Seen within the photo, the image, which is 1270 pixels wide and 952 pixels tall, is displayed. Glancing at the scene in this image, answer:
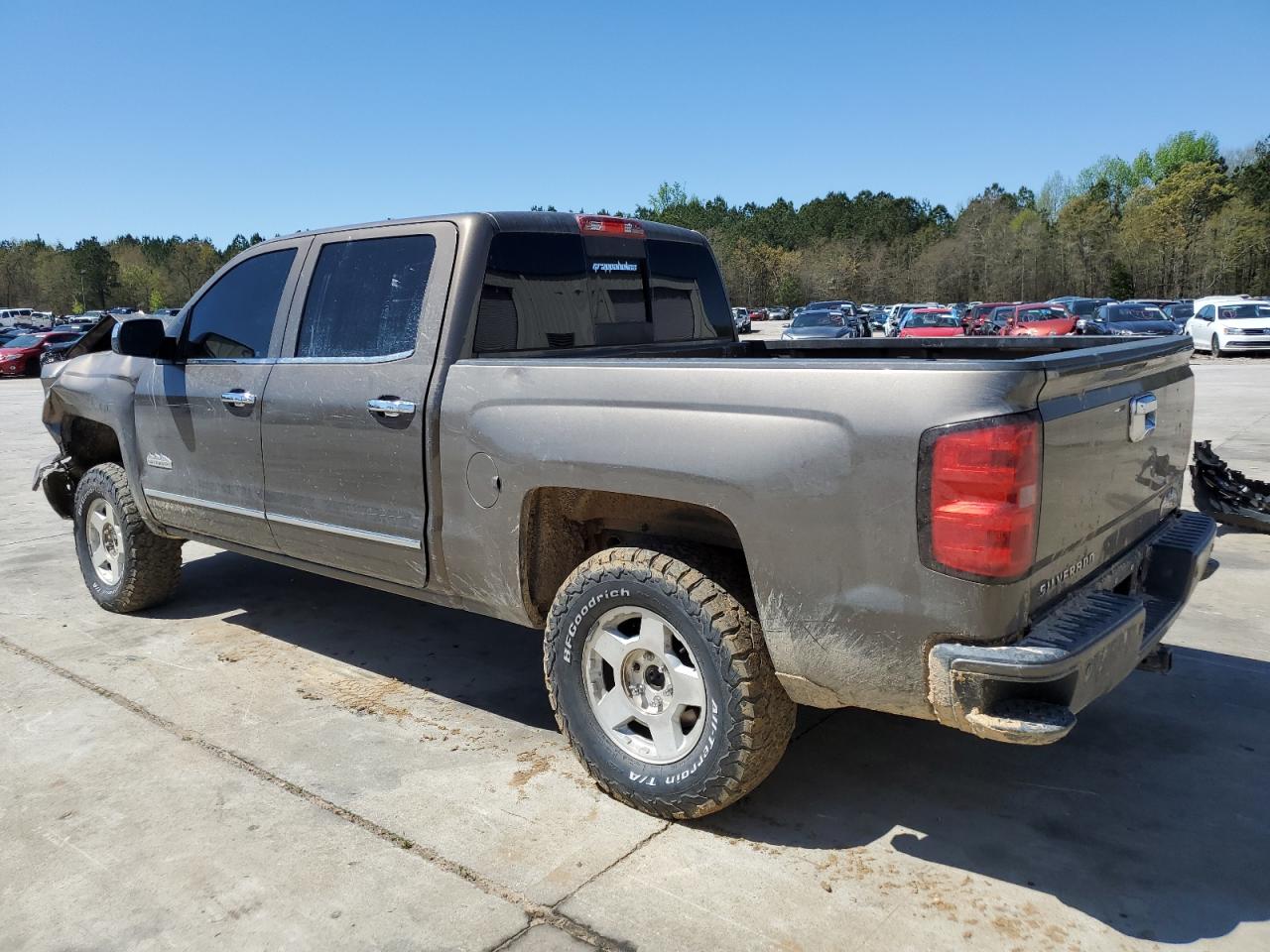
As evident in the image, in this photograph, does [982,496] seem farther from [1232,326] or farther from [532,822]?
[1232,326]

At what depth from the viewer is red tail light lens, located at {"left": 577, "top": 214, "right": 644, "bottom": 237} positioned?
4176 millimetres

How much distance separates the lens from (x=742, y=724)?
9.67ft

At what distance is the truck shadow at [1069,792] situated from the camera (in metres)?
2.86

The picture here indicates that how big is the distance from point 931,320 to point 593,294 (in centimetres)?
2602

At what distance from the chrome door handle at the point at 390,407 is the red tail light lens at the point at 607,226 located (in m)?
1.10

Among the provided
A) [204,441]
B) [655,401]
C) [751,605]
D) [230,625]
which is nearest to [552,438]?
[655,401]

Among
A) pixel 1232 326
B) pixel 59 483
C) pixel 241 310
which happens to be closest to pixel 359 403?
pixel 241 310

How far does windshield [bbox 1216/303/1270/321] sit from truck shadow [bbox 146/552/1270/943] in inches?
1102

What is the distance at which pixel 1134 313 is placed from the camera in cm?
2862

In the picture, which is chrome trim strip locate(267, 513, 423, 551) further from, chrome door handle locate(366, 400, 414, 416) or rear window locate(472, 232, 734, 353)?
rear window locate(472, 232, 734, 353)

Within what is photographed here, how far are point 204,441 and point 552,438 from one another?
230 cm

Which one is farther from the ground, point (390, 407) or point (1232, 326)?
point (390, 407)

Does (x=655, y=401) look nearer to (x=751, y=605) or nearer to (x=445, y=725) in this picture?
(x=751, y=605)

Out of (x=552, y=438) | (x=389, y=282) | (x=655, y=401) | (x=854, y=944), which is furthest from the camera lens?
(x=389, y=282)
